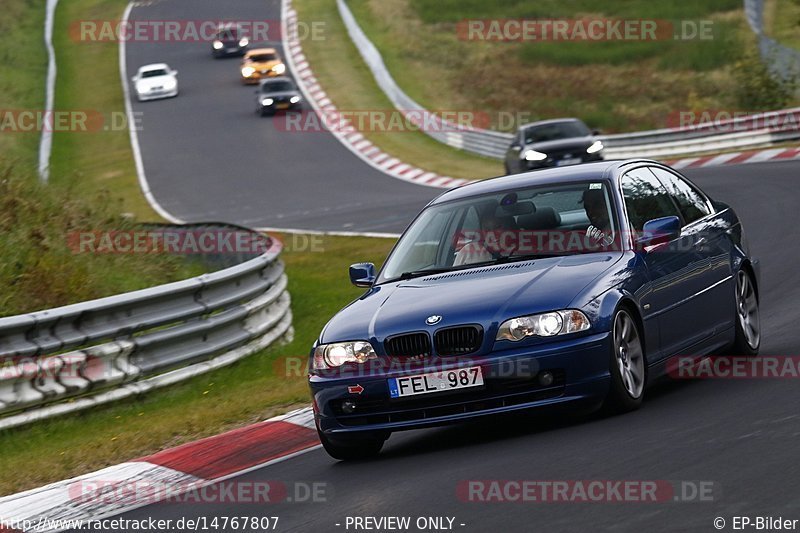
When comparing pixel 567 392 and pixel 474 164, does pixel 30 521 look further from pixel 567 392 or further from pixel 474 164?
pixel 474 164

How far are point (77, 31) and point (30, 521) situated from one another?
182 feet

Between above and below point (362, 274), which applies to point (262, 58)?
below

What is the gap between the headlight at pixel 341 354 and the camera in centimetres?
804

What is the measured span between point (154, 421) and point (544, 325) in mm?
4146

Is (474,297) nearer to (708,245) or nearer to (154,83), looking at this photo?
(708,245)

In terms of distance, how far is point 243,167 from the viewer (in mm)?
36531

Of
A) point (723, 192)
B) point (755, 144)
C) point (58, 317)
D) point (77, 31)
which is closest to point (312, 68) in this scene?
point (77, 31)

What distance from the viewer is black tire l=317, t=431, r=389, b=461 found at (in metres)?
8.26

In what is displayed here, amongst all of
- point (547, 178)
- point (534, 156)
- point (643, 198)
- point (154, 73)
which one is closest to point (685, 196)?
point (643, 198)

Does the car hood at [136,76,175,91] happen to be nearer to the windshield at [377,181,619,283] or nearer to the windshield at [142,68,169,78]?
the windshield at [142,68,169,78]

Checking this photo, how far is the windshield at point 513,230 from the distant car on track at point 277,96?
3437cm

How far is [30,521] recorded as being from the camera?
7.76 metres

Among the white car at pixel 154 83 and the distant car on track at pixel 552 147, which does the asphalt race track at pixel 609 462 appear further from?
the white car at pixel 154 83

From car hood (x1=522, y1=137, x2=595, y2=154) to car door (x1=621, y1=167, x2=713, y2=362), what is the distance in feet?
60.9
